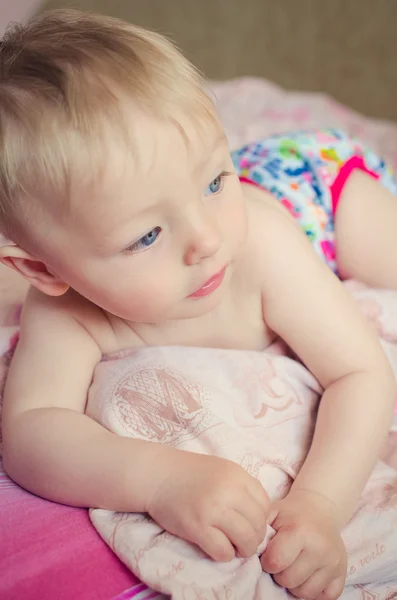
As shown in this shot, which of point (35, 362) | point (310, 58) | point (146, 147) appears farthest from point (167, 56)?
point (310, 58)

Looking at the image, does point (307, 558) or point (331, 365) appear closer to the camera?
point (307, 558)

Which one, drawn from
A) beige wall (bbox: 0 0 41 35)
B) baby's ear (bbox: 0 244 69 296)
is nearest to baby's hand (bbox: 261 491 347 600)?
baby's ear (bbox: 0 244 69 296)

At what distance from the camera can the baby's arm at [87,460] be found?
75 cm

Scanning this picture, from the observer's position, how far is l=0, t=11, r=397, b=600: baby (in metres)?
0.75

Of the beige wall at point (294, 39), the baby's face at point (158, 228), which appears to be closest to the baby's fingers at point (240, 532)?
the baby's face at point (158, 228)

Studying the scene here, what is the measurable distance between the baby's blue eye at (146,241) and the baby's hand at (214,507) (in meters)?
0.23

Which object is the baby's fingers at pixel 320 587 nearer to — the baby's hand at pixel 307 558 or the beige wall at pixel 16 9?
the baby's hand at pixel 307 558

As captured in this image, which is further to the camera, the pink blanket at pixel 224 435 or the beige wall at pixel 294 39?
the beige wall at pixel 294 39

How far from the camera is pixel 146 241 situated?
2.61 feet

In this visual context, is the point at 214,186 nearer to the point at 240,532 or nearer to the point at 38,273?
the point at 38,273

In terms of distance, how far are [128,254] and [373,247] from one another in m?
0.49

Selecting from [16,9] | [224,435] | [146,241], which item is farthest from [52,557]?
[16,9]

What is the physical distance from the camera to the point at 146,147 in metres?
0.75

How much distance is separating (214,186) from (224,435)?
0.28 metres
